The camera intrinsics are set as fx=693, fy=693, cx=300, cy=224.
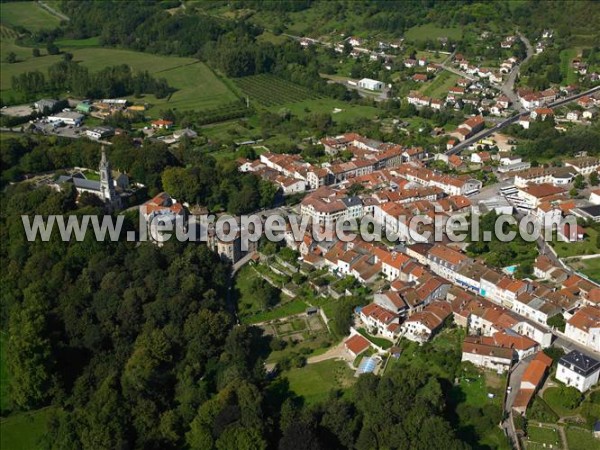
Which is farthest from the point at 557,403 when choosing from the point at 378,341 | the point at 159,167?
the point at 159,167

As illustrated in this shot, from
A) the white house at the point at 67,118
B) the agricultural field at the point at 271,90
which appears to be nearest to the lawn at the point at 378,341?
the agricultural field at the point at 271,90

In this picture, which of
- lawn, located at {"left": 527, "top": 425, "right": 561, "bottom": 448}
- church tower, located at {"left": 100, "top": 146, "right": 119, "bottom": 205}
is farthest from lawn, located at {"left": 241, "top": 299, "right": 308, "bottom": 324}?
church tower, located at {"left": 100, "top": 146, "right": 119, "bottom": 205}

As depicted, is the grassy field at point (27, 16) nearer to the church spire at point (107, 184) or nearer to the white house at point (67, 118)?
the white house at point (67, 118)

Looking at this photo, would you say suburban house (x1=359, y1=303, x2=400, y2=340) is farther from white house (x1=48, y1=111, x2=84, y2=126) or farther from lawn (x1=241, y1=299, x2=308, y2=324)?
white house (x1=48, y1=111, x2=84, y2=126)

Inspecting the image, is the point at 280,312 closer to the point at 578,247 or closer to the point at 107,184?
the point at 107,184

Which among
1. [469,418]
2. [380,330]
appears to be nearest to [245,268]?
[380,330]

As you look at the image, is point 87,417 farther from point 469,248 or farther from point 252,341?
point 469,248

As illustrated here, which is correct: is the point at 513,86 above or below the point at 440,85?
above
